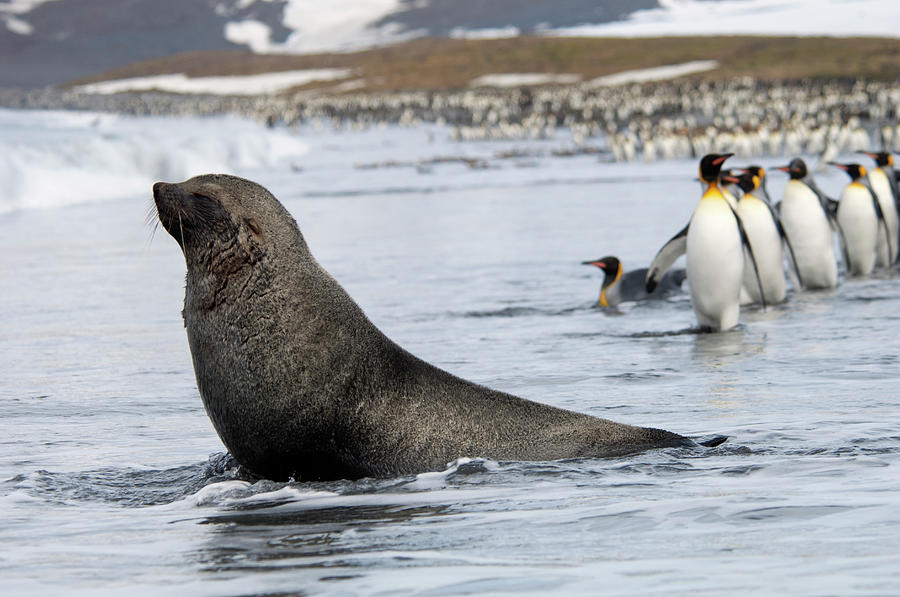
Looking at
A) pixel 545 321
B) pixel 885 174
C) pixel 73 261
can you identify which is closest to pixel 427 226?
pixel 73 261

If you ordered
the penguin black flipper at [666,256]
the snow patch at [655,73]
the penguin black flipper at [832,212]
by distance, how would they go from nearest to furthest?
the penguin black flipper at [666,256] < the penguin black flipper at [832,212] < the snow patch at [655,73]

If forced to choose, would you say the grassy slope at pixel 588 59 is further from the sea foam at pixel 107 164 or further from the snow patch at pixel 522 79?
the sea foam at pixel 107 164

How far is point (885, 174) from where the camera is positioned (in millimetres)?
12656

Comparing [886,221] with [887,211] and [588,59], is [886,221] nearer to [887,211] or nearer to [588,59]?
[887,211]

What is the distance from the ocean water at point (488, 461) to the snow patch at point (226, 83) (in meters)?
109

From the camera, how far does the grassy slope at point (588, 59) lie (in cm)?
9356

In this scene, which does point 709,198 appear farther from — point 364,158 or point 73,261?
point 364,158

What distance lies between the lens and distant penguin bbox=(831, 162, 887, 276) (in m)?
11.8

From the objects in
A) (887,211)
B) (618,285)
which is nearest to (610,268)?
(618,285)

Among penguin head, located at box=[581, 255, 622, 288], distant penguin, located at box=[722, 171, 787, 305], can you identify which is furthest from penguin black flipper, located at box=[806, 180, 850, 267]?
penguin head, located at box=[581, 255, 622, 288]

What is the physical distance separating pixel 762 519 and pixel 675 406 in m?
2.29

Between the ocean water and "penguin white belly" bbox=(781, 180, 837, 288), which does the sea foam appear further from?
"penguin white belly" bbox=(781, 180, 837, 288)

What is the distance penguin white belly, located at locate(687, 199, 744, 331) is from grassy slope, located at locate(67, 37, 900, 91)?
73962 mm

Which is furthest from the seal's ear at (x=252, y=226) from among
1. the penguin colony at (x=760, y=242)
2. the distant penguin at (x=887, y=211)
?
the distant penguin at (x=887, y=211)
